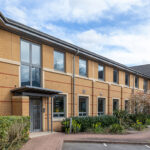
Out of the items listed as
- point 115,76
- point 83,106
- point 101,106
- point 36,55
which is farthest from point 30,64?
point 115,76

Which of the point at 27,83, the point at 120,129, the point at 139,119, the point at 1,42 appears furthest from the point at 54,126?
the point at 139,119

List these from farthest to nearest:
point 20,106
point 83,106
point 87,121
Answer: point 83,106 < point 87,121 < point 20,106

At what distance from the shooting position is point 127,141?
9.34m

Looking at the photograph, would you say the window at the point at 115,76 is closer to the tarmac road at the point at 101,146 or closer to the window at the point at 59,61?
the window at the point at 59,61

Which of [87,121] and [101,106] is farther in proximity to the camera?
[101,106]

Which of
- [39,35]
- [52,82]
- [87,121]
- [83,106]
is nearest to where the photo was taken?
[39,35]

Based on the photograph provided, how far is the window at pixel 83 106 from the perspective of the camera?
47.5ft

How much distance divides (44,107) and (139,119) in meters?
9.80

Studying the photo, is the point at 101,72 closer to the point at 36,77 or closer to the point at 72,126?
the point at 72,126

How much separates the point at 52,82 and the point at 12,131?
5292mm

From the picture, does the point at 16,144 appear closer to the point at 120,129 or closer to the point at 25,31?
the point at 25,31

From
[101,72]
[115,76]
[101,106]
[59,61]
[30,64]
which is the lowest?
[101,106]

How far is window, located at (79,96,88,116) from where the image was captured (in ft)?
47.5

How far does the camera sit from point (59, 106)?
12727 mm
